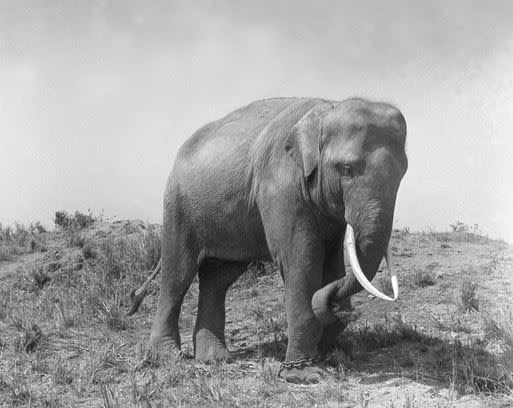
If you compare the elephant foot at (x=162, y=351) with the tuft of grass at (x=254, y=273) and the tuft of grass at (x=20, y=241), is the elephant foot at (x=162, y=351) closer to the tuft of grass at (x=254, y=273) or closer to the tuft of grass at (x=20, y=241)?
the tuft of grass at (x=254, y=273)

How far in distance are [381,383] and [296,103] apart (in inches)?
110

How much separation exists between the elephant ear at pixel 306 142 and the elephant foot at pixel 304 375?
5.57 feet

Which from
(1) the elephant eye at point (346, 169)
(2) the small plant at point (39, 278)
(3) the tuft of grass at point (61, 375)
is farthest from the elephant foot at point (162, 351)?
(2) the small plant at point (39, 278)

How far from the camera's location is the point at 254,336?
9.33 meters

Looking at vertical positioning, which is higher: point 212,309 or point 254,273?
point 254,273

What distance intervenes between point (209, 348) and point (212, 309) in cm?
47

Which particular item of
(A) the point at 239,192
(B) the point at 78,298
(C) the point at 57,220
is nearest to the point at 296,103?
(A) the point at 239,192

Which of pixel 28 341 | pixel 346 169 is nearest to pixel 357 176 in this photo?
pixel 346 169

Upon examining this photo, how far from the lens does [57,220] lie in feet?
55.0

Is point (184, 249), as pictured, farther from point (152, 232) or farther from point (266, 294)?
point (152, 232)

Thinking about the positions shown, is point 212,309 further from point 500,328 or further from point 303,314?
point 500,328

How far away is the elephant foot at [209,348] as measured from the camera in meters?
8.20

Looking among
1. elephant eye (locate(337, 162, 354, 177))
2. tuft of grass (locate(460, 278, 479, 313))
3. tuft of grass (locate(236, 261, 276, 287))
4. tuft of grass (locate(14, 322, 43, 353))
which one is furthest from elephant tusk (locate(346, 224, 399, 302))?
tuft of grass (locate(236, 261, 276, 287))

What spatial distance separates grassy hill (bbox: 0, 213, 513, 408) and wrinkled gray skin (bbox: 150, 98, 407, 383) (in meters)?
0.52
